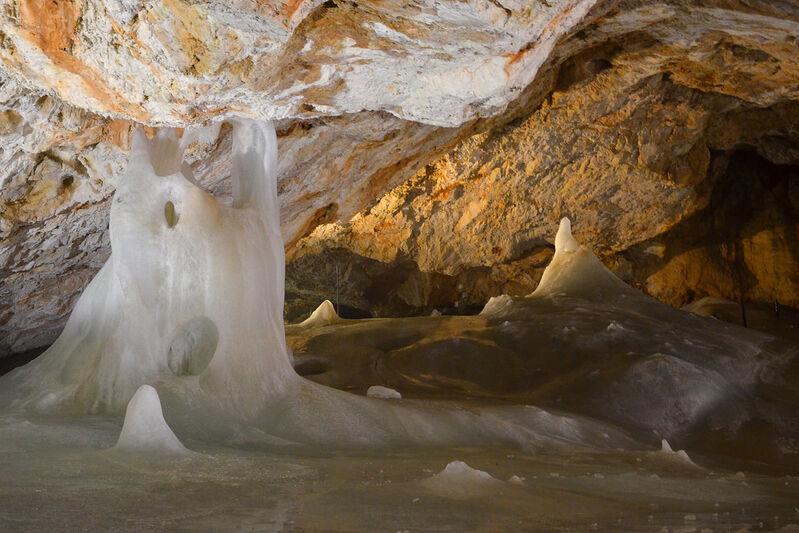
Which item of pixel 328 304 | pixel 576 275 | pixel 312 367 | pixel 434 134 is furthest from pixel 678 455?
pixel 328 304

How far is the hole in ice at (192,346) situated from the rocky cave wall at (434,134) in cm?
121

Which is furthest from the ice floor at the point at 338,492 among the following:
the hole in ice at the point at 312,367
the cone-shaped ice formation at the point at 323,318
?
the cone-shaped ice formation at the point at 323,318

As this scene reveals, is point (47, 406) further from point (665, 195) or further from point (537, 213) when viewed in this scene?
point (665, 195)

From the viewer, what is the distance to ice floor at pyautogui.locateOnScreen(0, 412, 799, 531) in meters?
2.73

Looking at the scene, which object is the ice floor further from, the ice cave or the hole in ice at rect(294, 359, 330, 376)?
the hole in ice at rect(294, 359, 330, 376)

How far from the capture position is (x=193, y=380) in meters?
4.66

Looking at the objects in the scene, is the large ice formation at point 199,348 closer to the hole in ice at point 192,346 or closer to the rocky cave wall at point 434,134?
the hole in ice at point 192,346

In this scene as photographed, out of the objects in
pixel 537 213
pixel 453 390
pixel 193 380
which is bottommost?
pixel 453 390

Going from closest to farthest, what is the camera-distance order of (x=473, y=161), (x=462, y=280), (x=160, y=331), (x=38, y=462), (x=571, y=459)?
(x=38, y=462) → (x=571, y=459) → (x=160, y=331) → (x=473, y=161) → (x=462, y=280)

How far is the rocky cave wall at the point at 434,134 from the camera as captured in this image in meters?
4.14

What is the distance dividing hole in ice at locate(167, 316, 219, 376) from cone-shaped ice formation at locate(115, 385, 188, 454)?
1.24 m

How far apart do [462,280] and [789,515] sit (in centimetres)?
1035

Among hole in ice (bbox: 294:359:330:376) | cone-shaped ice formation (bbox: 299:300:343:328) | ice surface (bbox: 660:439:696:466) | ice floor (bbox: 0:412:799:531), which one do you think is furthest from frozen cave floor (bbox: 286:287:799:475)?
ice floor (bbox: 0:412:799:531)

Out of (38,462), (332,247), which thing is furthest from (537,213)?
(38,462)
